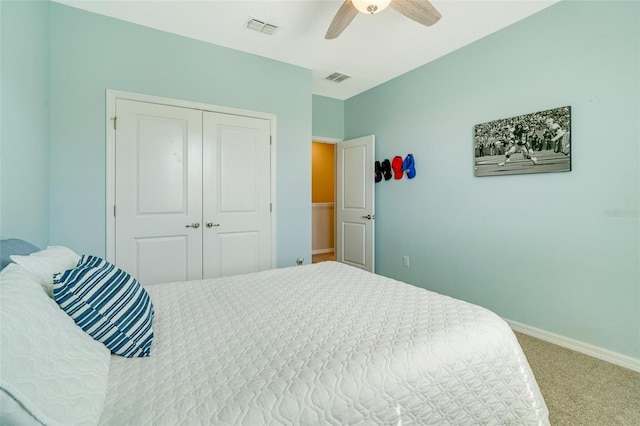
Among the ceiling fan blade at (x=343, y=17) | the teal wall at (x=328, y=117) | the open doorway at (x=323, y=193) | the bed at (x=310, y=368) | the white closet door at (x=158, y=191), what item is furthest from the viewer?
the open doorway at (x=323, y=193)

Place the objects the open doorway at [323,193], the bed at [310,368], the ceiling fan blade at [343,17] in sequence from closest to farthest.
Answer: the bed at [310,368]
the ceiling fan blade at [343,17]
the open doorway at [323,193]

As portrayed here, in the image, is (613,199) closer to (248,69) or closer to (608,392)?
(608,392)

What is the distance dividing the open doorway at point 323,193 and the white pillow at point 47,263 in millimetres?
5051

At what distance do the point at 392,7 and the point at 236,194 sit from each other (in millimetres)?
2113

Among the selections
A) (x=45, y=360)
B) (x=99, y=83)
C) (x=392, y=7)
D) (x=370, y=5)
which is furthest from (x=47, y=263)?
(x=392, y=7)

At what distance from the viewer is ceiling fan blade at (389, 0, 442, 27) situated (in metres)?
1.90

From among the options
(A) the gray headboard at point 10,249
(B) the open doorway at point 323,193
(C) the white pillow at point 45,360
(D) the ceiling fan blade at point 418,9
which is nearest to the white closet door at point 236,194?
(A) the gray headboard at point 10,249

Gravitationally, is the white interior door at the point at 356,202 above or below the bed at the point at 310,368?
above

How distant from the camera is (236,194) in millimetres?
3102

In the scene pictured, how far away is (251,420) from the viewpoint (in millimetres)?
760

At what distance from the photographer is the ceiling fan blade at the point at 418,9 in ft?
6.22

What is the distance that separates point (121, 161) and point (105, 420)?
238 centimetres

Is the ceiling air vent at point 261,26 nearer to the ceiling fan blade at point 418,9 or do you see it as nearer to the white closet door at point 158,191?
the white closet door at point 158,191

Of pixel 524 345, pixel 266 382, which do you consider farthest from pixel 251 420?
pixel 524 345
